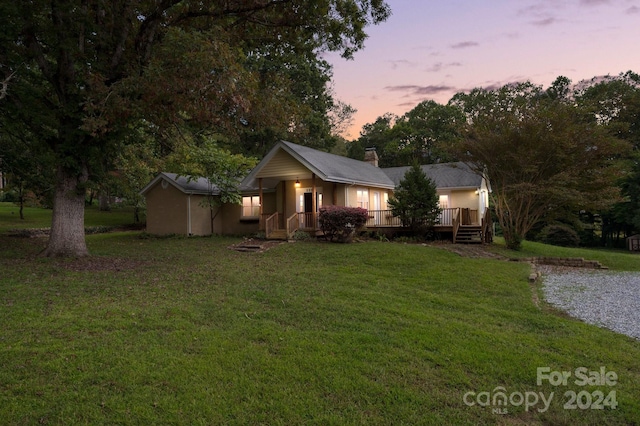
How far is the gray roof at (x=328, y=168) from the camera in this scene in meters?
16.3

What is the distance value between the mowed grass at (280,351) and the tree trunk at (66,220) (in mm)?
1684

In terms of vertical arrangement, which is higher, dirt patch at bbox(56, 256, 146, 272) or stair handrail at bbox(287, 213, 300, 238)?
stair handrail at bbox(287, 213, 300, 238)

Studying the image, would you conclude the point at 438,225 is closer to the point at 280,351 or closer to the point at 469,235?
the point at 469,235

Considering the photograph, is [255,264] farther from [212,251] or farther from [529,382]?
[529,382]

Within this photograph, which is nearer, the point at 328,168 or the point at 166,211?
the point at 328,168

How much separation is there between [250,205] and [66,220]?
425 inches

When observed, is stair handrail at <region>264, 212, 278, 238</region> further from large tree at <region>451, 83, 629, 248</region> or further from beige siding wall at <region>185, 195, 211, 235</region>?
large tree at <region>451, 83, 629, 248</region>

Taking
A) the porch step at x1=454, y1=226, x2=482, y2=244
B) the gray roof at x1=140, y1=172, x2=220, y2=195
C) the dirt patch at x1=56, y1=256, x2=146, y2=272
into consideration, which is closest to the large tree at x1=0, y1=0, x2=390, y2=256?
the dirt patch at x1=56, y1=256, x2=146, y2=272

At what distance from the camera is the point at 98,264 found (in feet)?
30.2

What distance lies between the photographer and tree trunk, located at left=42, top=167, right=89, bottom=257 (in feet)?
32.3

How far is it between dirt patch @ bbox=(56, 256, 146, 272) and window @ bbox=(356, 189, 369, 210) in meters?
11.6

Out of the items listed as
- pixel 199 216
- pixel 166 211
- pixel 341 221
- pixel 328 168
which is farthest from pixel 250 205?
pixel 341 221

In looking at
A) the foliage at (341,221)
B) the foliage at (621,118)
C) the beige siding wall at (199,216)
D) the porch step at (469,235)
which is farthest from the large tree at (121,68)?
the foliage at (621,118)

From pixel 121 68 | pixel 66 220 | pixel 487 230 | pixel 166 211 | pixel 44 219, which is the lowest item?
pixel 487 230
